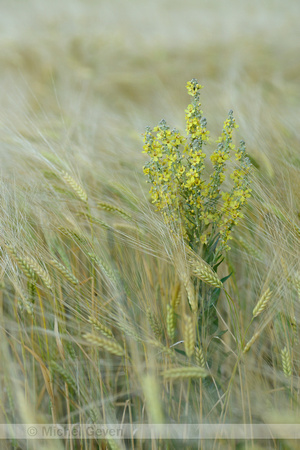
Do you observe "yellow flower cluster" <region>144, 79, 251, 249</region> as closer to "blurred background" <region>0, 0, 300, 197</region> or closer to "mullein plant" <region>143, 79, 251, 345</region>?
"mullein plant" <region>143, 79, 251, 345</region>

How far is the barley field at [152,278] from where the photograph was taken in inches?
23.3

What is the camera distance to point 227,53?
1823 millimetres

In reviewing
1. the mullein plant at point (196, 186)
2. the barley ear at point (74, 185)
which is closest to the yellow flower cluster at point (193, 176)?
the mullein plant at point (196, 186)

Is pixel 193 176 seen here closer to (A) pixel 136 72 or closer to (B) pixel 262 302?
(B) pixel 262 302

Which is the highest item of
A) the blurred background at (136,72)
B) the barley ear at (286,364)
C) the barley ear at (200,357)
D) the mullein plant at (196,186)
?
the blurred background at (136,72)

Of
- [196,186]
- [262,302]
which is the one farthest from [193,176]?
[262,302]

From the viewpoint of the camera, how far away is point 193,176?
1.93 feet

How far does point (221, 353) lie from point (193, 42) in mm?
1619

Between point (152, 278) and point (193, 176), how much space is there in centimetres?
22

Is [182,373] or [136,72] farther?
[136,72]

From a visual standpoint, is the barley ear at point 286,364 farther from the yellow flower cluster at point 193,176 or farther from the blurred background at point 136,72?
the blurred background at point 136,72

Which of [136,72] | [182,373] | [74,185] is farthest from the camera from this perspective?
[136,72]

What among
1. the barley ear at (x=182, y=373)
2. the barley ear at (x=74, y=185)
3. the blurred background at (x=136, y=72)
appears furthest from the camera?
the blurred background at (x=136, y=72)

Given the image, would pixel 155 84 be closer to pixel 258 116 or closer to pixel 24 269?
pixel 258 116
